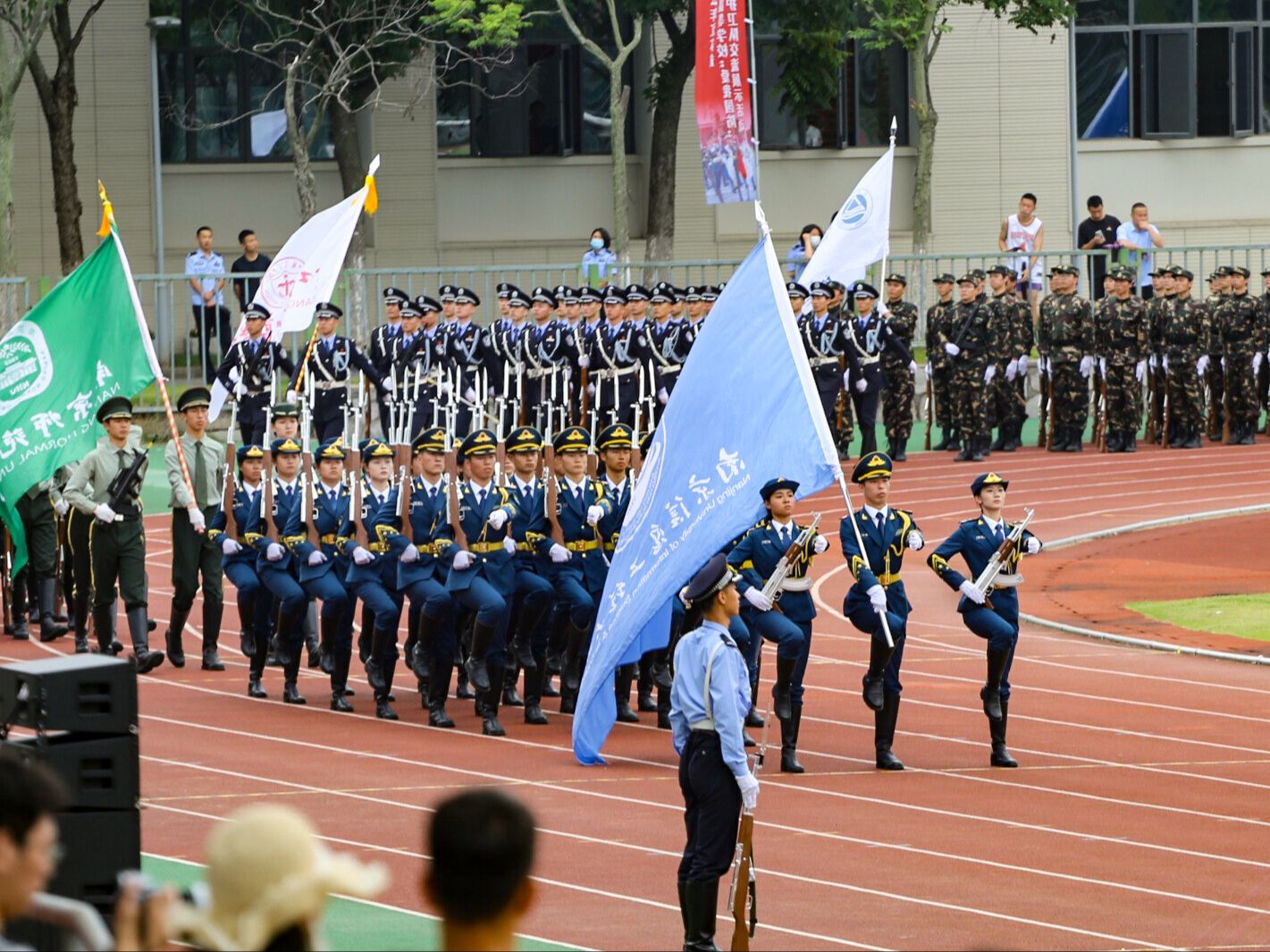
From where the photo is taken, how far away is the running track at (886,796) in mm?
9930

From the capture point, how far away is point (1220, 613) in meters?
18.6

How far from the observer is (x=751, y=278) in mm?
11102

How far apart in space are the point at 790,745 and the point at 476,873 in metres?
9.16

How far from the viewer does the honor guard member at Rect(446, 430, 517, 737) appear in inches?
568

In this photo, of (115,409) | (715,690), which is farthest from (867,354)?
(715,690)

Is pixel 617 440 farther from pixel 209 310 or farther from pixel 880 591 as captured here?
pixel 209 310

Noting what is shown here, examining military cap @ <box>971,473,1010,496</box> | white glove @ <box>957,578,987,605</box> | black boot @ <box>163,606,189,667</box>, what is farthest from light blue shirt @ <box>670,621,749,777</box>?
black boot @ <box>163,606,189,667</box>

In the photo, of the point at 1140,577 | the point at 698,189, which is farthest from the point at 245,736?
the point at 698,189

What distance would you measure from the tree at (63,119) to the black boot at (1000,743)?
19.7 metres

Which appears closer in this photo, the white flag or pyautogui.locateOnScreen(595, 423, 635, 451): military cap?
pyautogui.locateOnScreen(595, 423, 635, 451): military cap

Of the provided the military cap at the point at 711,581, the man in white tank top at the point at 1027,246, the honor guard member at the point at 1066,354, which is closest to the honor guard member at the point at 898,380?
the honor guard member at the point at 1066,354

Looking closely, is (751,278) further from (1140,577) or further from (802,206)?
(802,206)

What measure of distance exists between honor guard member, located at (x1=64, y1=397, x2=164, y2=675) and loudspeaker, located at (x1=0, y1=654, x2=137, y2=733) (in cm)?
893

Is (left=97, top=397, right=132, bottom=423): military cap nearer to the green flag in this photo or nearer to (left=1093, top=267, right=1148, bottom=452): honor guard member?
the green flag
